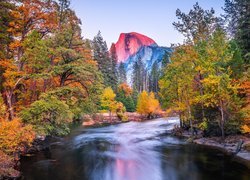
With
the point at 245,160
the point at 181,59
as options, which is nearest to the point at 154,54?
the point at 181,59

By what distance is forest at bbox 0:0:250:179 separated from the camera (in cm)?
1989

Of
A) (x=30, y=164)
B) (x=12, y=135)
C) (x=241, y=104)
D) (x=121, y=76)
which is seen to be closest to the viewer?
(x=12, y=135)

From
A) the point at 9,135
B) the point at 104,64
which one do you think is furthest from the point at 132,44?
the point at 9,135

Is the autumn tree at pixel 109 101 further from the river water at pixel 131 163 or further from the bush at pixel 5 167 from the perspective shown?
the bush at pixel 5 167

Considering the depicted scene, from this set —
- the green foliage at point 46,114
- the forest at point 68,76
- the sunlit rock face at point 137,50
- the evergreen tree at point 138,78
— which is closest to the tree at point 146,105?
the forest at point 68,76

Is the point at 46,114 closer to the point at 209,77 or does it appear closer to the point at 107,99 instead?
the point at 209,77

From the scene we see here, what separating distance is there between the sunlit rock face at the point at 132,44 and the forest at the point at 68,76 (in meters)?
160

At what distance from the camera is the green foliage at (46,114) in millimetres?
19531

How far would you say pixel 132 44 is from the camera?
194000mm

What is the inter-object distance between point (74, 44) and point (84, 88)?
14.6 feet

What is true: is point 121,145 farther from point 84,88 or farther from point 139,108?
point 139,108

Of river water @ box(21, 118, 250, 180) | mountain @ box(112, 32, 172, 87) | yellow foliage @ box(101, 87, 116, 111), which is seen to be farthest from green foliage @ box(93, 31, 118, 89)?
mountain @ box(112, 32, 172, 87)

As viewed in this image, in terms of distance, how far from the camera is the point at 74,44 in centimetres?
2481

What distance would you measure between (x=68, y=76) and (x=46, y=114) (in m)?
6.18
